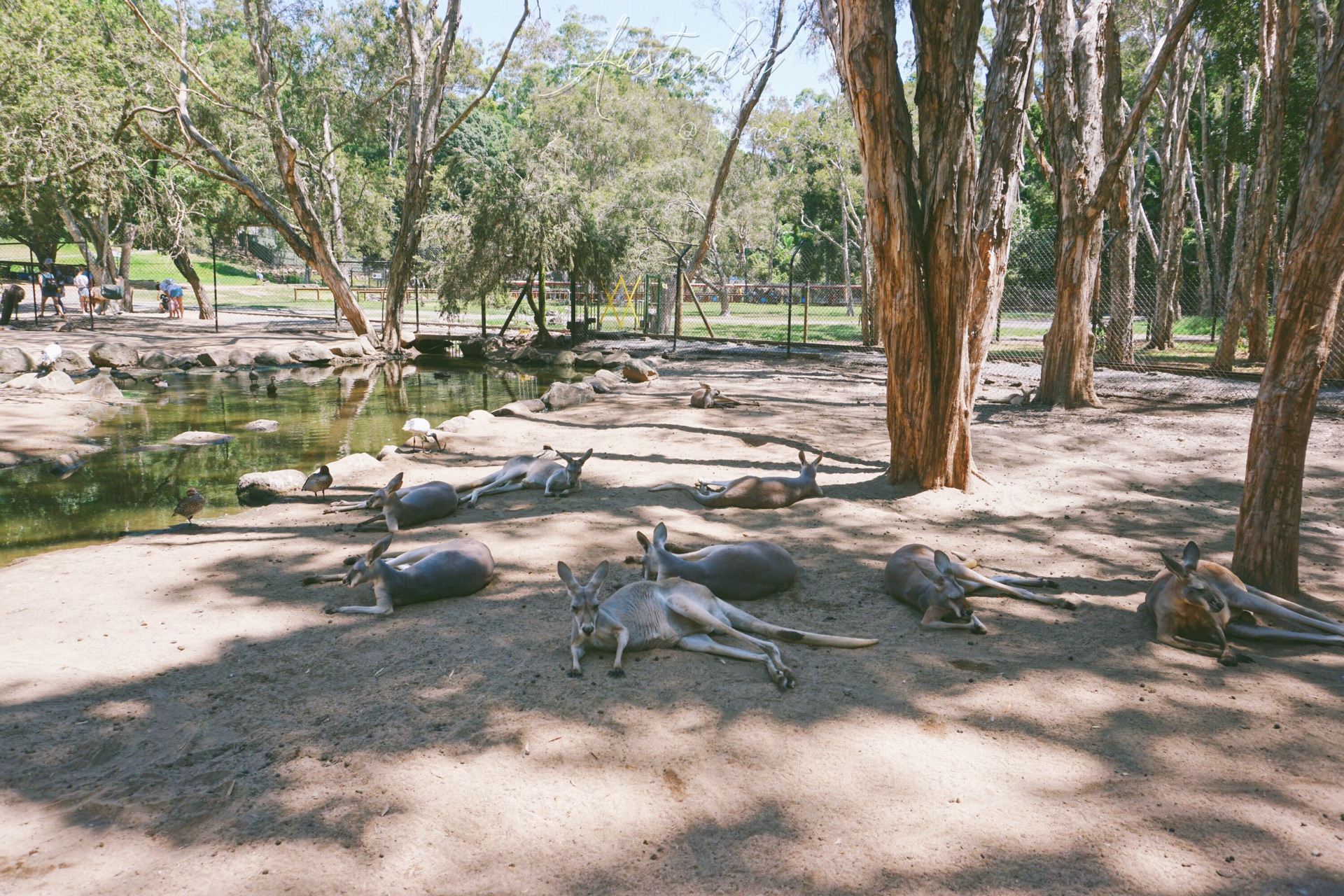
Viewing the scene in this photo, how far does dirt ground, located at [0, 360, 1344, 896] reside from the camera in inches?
101

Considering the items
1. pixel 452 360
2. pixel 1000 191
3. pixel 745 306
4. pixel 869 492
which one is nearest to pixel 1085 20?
pixel 1000 191

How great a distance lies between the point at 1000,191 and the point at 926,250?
75 cm

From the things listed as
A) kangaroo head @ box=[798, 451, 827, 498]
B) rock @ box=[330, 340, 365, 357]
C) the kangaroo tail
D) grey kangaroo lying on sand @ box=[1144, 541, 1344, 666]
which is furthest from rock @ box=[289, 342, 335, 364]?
grey kangaroo lying on sand @ box=[1144, 541, 1344, 666]

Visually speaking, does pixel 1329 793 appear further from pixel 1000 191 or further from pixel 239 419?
pixel 239 419

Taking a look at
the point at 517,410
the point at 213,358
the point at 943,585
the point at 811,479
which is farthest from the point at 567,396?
the point at 213,358

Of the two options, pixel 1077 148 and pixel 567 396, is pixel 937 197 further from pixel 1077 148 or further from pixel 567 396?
pixel 567 396

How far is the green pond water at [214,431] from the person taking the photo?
275 inches

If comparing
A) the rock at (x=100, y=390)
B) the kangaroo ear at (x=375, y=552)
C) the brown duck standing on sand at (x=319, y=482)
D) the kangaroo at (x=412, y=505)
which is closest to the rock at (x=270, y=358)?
the rock at (x=100, y=390)

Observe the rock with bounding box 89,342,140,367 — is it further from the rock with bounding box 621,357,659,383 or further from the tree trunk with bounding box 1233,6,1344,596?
the tree trunk with bounding box 1233,6,1344,596

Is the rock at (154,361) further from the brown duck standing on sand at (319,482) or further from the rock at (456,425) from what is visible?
the brown duck standing on sand at (319,482)

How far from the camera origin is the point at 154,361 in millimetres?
16297

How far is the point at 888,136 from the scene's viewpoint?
238 inches

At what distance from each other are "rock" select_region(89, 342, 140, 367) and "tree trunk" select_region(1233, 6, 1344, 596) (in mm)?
17332

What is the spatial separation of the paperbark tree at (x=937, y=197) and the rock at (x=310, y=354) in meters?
14.9
